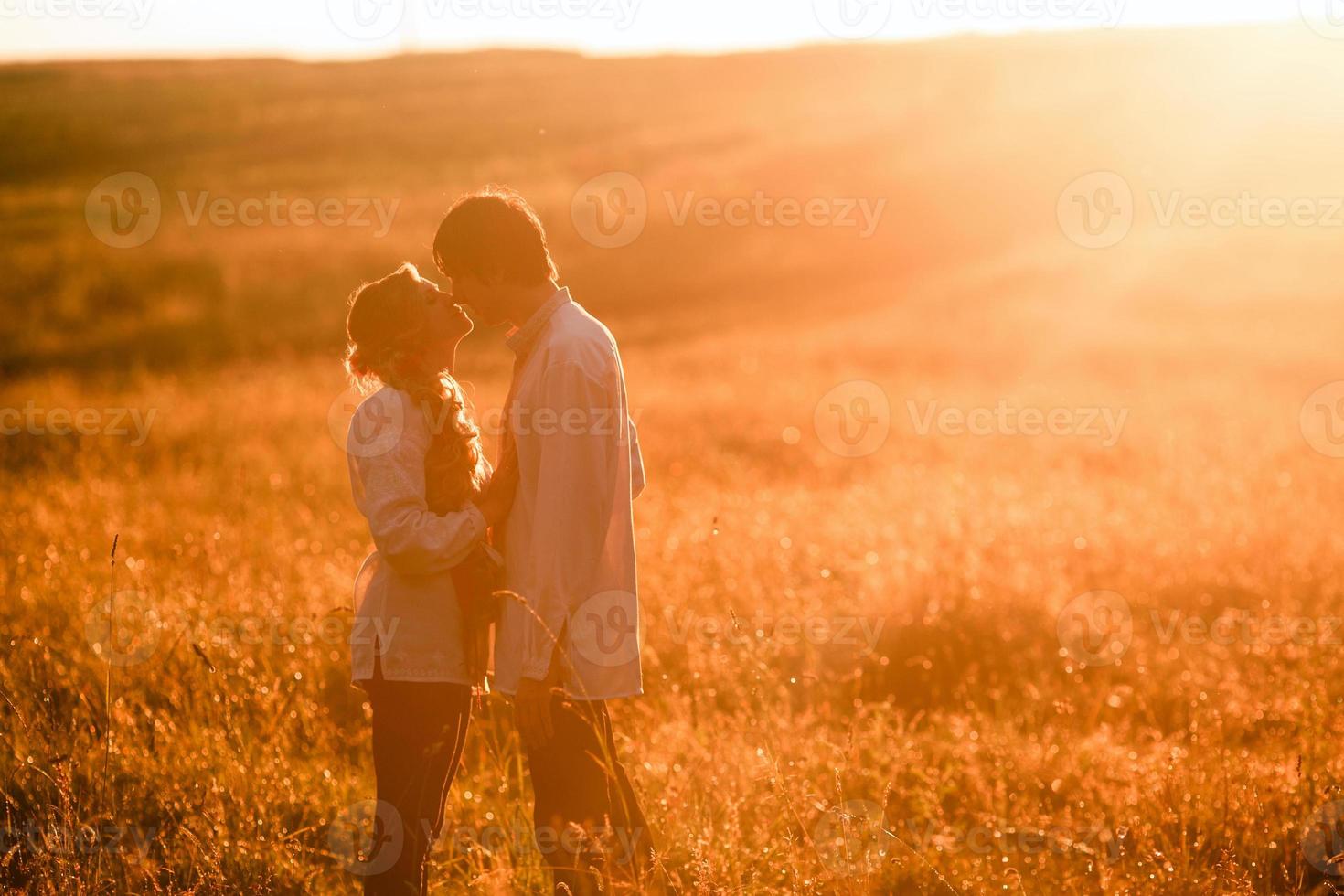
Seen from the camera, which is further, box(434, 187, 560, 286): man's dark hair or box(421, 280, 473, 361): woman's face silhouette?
box(421, 280, 473, 361): woman's face silhouette

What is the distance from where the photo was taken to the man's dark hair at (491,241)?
11.6ft

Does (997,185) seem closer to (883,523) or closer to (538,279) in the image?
(883,523)

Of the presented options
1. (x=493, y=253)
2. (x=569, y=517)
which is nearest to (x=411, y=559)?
(x=569, y=517)

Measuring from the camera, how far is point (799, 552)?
26.5 ft

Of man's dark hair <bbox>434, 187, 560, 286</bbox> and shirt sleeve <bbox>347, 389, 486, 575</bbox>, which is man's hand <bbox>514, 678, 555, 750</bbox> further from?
man's dark hair <bbox>434, 187, 560, 286</bbox>

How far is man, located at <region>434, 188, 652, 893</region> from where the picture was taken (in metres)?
3.54

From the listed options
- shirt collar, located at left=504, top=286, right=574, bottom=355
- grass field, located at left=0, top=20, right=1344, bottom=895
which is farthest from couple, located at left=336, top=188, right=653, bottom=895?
grass field, located at left=0, top=20, right=1344, bottom=895

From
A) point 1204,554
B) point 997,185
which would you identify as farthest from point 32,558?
point 997,185

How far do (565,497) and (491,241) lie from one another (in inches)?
31.7

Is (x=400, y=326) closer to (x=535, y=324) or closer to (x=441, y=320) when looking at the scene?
(x=441, y=320)

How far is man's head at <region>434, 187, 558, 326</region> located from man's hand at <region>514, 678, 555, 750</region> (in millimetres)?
1121

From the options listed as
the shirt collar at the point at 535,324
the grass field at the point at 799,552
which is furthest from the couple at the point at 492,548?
the grass field at the point at 799,552

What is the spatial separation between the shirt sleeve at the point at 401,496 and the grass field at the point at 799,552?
912mm

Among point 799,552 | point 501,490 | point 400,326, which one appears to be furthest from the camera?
point 799,552
